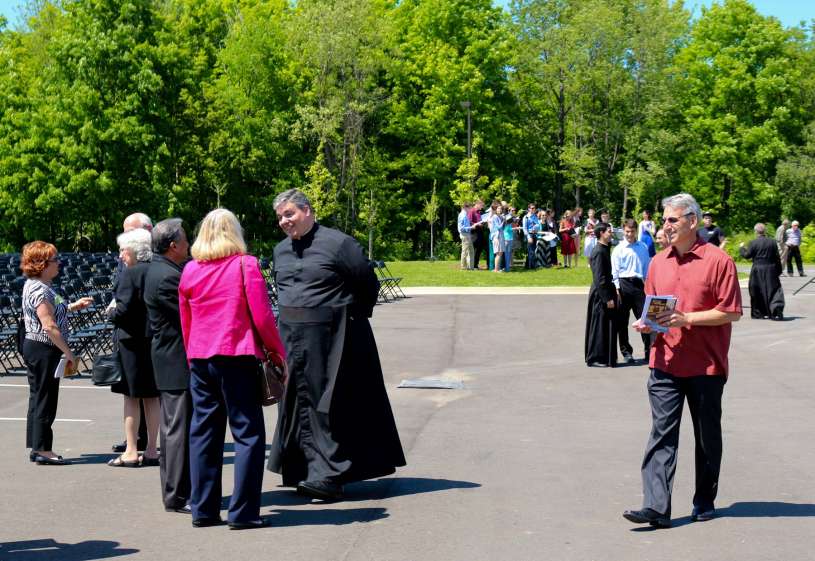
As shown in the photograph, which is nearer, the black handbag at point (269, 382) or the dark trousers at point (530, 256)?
the black handbag at point (269, 382)

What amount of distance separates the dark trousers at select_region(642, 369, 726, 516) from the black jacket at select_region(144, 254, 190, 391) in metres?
2.95

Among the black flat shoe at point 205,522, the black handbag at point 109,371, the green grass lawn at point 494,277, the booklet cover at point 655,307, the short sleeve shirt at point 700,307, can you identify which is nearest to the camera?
the booklet cover at point 655,307

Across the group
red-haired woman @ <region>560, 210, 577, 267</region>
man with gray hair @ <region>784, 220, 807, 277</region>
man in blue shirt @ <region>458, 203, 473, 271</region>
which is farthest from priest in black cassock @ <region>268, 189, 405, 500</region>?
man with gray hair @ <region>784, 220, 807, 277</region>

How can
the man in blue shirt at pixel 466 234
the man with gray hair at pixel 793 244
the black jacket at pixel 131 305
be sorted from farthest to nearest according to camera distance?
the man with gray hair at pixel 793 244 → the man in blue shirt at pixel 466 234 → the black jacket at pixel 131 305

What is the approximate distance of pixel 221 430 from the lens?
6859 mm

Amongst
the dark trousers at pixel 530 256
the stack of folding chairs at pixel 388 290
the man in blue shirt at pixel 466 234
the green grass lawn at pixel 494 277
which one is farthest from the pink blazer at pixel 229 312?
the dark trousers at pixel 530 256

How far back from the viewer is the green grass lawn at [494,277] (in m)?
29.7

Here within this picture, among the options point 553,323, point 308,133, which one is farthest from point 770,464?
point 308,133

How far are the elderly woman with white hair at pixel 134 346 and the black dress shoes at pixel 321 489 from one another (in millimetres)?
1689

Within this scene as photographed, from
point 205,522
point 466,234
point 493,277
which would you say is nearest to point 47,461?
point 205,522

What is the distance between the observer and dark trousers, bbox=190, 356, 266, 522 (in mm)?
6691

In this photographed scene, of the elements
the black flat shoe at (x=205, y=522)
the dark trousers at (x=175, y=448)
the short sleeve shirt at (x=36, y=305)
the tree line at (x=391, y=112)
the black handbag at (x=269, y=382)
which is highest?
the tree line at (x=391, y=112)

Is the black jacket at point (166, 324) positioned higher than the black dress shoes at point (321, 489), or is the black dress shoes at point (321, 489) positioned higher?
the black jacket at point (166, 324)

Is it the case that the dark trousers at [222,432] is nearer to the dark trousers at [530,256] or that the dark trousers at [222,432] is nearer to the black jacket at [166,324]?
the black jacket at [166,324]
